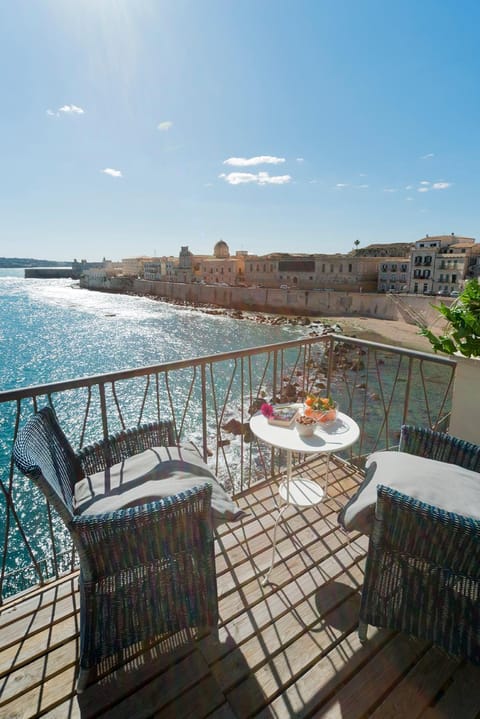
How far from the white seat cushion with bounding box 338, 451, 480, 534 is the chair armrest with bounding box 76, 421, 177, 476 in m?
1.23

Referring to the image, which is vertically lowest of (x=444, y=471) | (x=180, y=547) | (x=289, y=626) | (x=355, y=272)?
(x=289, y=626)

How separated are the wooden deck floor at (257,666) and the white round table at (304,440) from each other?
0.28 metres

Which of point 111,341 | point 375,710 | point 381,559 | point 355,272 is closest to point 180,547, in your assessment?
point 381,559

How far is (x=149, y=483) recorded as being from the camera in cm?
176

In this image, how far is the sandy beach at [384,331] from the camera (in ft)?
88.3

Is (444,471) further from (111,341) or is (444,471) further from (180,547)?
(111,341)

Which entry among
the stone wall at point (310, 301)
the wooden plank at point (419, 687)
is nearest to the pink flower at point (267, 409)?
the wooden plank at point (419, 687)

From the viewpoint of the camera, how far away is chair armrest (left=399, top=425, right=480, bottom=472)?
203 centimetres

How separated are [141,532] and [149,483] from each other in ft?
1.28

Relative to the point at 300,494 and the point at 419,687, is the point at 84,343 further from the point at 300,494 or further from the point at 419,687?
the point at 419,687

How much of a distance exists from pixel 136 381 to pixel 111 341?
35.6 ft

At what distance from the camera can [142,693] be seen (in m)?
1.53

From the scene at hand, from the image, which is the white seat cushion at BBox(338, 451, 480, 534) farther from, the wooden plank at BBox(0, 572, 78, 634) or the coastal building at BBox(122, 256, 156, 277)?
the coastal building at BBox(122, 256, 156, 277)

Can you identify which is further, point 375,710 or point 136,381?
point 136,381
